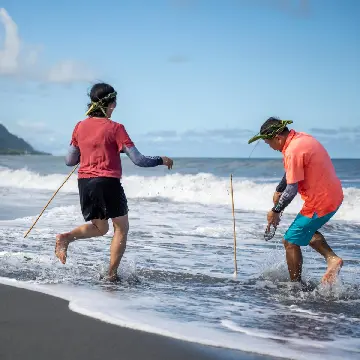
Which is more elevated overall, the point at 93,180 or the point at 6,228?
the point at 93,180

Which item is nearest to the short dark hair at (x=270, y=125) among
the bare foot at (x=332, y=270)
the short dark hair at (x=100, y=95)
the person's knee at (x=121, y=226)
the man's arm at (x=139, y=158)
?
the man's arm at (x=139, y=158)

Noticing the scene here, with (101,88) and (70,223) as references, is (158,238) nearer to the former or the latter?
(70,223)

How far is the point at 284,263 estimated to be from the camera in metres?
6.57

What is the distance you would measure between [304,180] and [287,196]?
23 cm

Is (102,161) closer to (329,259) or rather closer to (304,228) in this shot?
(304,228)

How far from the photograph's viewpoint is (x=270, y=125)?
531 cm

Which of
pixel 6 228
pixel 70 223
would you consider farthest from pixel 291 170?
pixel 70 223

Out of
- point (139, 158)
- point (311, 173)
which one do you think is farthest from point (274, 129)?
point (139, 158)

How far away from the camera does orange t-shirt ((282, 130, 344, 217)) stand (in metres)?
5.12

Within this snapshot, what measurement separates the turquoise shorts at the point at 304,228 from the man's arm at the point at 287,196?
0.23 meters

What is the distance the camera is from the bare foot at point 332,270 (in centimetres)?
550

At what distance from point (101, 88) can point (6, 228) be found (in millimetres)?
4784

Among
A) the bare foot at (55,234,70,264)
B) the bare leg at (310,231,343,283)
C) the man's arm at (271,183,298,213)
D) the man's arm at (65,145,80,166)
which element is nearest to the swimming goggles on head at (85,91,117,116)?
the man's arm at (65,145,80,166)

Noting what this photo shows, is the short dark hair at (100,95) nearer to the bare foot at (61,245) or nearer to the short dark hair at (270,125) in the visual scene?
the bare foot at (61,245)
